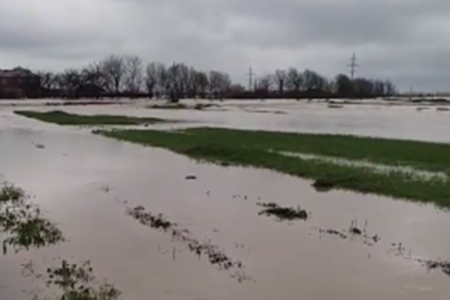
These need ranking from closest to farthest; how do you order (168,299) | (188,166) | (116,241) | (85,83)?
(168,299), (116,241), (188,166), (85,83)

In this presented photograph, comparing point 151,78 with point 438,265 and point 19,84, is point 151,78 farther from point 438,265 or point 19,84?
point 438,265

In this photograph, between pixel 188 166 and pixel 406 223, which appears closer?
pixel 406 223

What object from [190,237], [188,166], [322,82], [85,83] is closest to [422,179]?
[188,166]

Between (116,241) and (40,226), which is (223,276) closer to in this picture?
(116,241)

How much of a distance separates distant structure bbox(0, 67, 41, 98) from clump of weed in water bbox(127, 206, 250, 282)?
145679 mm

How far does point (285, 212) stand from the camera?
15031 millimetres

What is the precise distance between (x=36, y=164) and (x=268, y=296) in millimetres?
16789

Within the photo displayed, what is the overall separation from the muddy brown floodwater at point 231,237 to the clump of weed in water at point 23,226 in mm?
353

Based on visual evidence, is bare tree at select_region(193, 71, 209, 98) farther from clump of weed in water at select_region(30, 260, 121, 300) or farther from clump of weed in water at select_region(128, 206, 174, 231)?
clump of weed in water at select_region(30, 260, 121, 300)

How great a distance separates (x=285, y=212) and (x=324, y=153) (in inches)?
526

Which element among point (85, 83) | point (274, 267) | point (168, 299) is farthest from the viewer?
point (85, 83)

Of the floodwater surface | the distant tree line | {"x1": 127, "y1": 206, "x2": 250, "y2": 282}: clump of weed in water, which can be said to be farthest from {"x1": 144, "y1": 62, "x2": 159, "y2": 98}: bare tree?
{"x1": 127, "y1": 206, "x2": 250, "y2": 282}: clump of weed in water

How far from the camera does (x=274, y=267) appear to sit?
34.7 ft

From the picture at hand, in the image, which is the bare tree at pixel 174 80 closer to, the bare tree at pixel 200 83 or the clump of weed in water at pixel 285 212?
the bare tree at pixel 200 83
